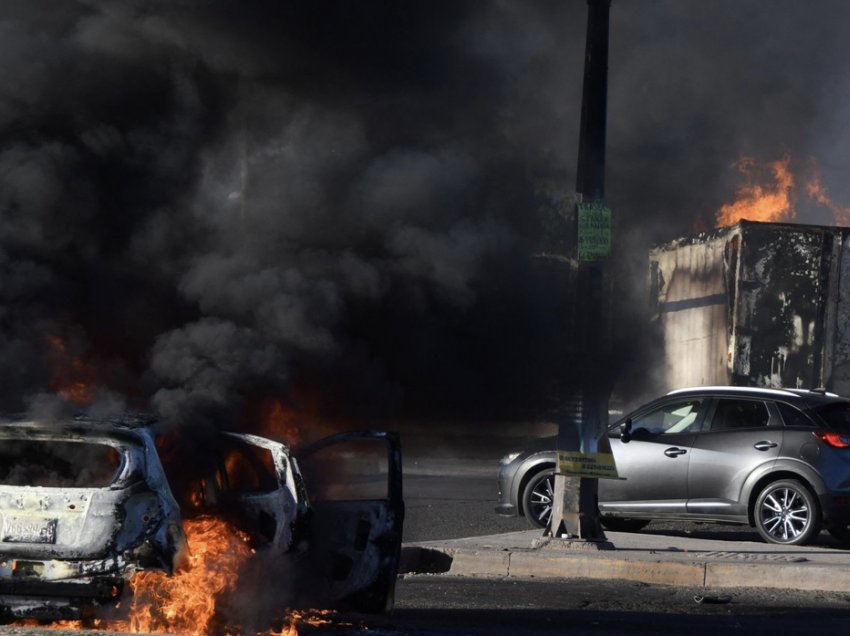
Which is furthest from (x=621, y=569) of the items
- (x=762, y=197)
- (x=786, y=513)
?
(x=762, y=197)

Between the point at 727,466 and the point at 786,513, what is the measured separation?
2.20 feet

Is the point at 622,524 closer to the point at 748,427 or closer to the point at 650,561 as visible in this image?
the point at 748,427

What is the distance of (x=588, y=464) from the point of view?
11.1 meters

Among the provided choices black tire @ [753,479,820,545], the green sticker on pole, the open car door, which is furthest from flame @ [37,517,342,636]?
black tire @ [753,479,820,545]

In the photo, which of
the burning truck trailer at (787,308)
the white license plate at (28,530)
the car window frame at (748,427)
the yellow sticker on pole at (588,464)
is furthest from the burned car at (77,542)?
the burning truck trailer at (787,308)

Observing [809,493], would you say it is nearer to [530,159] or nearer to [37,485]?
[530,159]

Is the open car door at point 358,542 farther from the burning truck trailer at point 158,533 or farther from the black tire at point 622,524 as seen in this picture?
the black tire at point 622,524

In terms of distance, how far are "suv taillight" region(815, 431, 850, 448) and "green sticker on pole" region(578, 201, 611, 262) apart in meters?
2.61

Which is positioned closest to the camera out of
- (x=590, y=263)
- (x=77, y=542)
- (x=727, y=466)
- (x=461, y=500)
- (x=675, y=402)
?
(x=77, y=542)

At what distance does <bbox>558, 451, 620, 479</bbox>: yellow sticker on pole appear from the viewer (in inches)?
435

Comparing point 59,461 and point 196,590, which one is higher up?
point 59,461

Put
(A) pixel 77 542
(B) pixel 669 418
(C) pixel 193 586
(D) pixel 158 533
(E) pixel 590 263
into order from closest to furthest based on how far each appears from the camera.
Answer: (A) pixel 77 542 → (D) pixel 158 533 → (C) pixel 193 586 → (E) pixel 590 263 → (B) pixel 669 418

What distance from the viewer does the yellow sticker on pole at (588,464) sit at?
11.0 metres

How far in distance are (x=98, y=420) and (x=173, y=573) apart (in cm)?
90
